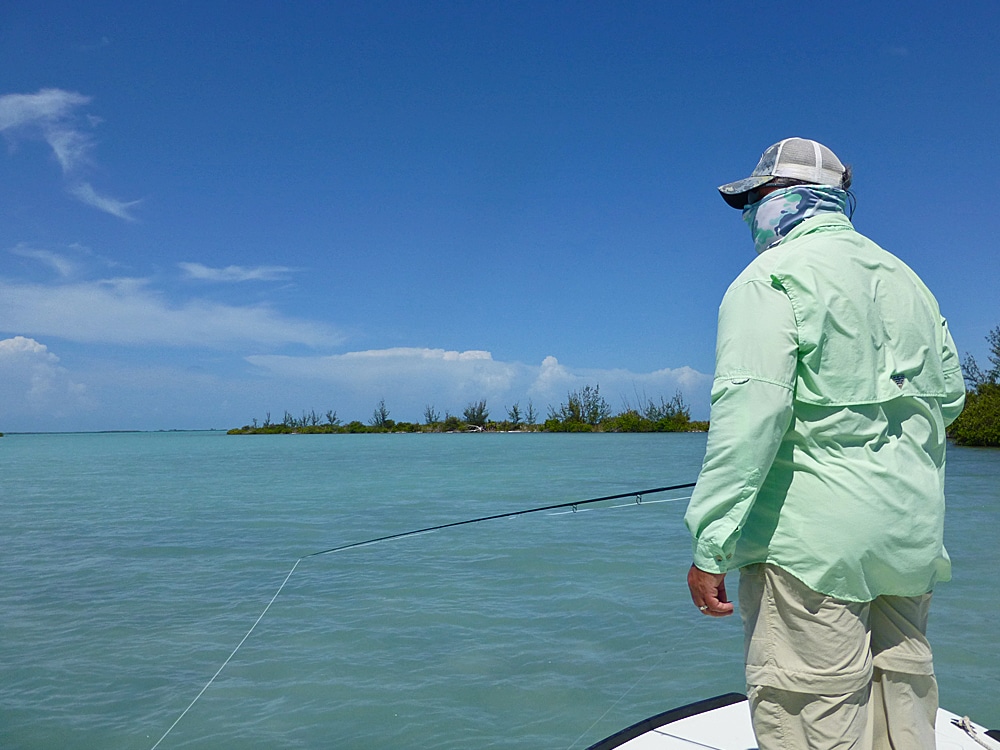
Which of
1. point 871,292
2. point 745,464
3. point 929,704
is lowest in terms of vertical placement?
point 929,704

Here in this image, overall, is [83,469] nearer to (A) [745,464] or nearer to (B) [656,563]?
(B) [656,563]

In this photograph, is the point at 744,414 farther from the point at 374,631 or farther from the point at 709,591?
the point at 374,631

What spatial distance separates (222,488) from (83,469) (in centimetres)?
821

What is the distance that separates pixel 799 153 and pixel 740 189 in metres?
0.14

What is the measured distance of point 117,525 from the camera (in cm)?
938

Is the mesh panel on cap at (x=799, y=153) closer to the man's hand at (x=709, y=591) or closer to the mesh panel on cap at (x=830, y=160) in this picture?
the mesh panel on cap at (x=830, y=160)

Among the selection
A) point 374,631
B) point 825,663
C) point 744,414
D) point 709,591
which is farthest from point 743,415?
point 374,631

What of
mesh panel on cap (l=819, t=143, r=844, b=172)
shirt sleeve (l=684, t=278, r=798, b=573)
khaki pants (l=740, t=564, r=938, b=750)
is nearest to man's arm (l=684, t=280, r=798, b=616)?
shirt sleeve (l=684, t=278, r=798, b=573)

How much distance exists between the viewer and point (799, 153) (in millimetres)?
1681

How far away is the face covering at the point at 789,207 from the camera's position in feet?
5.39

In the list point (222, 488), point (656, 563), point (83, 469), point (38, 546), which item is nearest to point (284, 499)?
point (222, 488)

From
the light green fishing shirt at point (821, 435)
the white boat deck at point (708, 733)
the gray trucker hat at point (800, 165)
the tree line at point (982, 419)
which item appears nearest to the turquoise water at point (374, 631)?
the white boat deck at point (708, 733)

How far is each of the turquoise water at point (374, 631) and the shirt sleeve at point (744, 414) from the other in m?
2.14

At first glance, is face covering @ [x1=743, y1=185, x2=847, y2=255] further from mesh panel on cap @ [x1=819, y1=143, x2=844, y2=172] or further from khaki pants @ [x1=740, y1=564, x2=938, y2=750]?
khaki pants @ [x1=740, y1=564, x2=938, y2=750]
